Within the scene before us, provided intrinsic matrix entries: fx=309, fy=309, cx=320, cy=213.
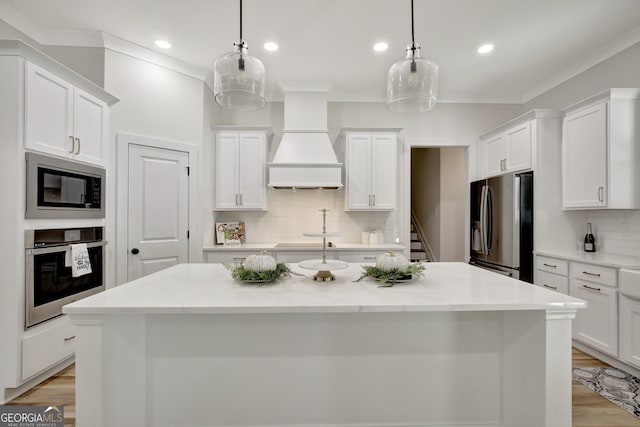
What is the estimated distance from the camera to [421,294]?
4.85 ft

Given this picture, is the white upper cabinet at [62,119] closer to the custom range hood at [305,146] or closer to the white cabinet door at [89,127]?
the white cabinet door at [89,127]

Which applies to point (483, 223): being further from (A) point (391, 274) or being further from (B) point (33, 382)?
(B) point (33, 382)

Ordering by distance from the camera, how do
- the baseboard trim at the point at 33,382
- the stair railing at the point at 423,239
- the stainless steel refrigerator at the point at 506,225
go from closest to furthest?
the baseboard trim at the point at 33,382, the stainless steel refrigerator at the point at 506,225, the stair railing at the point at 423,239

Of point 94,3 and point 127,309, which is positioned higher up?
point 94,3

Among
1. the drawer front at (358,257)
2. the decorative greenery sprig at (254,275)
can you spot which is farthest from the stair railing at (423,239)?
the decorative greenery sprig at (254,275)

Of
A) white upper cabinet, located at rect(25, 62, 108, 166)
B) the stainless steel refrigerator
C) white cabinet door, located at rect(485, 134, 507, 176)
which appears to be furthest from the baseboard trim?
white cabinet door, located at rect(485, 134, 507, 176)

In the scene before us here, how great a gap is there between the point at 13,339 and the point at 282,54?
323cm

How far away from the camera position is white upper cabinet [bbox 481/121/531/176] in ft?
11.2

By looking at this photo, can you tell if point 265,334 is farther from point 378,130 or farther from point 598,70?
point 598,70

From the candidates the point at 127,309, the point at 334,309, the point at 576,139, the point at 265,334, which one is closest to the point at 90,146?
the point at 127,309

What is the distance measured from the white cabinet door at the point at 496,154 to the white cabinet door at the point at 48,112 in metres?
4.42

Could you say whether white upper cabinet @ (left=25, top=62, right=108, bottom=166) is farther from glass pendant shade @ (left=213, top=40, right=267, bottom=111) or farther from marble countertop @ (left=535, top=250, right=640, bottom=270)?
marble countertop @ (left=535, top=250, right=640, bottom=270)

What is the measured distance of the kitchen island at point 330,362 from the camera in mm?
1485

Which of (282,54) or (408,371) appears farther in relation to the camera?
(282,54)
